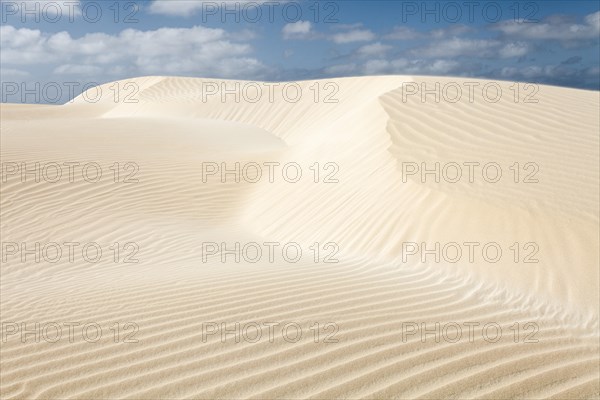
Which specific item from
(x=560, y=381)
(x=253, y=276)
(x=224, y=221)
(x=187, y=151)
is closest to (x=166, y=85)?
(x=187, y=151)

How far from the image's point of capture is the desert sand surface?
3.12 meters

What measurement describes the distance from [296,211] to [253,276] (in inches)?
116

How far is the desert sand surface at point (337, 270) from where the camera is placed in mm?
3115

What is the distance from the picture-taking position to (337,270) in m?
5.21

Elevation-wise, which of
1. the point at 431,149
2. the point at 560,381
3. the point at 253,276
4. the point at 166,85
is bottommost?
the point at 560,381

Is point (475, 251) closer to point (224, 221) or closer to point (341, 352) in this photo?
point (341, 352)

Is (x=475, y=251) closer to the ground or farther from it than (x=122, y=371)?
farther from it

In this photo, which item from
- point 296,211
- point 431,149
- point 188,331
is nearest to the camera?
point 188,331

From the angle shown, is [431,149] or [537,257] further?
[431,149]

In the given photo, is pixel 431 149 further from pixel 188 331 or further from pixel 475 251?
pixel 188 331

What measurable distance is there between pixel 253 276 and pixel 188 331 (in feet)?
4.58

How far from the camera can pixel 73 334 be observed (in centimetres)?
369

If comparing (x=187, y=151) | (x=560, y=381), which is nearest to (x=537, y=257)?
(x=560, y=381)

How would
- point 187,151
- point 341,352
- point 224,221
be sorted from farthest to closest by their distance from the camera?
point 187,151 < point 224,221 < point 341,352
